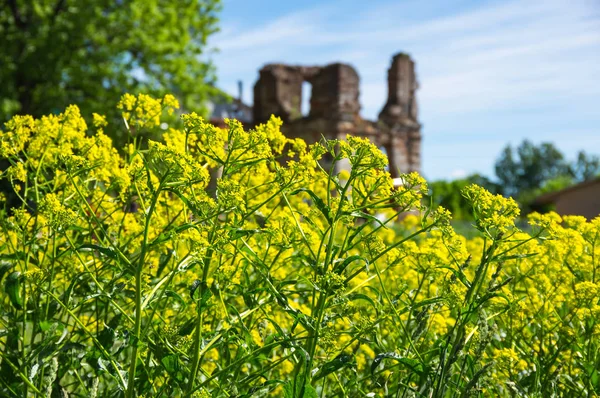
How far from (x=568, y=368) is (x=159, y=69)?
19576 mm

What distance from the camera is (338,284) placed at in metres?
1.77

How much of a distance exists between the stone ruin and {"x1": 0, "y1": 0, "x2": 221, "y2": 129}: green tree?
555 centimetres

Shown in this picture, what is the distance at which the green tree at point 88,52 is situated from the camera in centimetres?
2006

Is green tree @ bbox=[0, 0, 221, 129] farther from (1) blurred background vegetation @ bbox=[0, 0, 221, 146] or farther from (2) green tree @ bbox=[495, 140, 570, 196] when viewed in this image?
(2) green tree @ bbox=[495, 140, 570, 196]

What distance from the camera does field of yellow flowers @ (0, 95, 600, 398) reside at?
1789mm

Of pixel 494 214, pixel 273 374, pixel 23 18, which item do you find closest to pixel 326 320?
pixel 494 214

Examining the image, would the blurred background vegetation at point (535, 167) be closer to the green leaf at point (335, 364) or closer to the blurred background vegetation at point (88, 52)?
the blurred background vegetation at point (88, 52)

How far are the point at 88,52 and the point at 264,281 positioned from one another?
20.2 metres

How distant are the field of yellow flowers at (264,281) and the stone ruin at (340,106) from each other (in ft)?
70.2

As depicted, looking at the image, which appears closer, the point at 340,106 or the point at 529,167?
the point at 340,106

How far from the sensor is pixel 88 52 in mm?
20875

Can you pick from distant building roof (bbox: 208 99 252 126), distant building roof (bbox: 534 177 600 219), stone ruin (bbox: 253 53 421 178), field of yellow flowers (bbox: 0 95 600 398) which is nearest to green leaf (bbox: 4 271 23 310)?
field of yellow flowers (bbox: 0 95 600 398)

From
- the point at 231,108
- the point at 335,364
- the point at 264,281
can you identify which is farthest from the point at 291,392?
the point at 231,108

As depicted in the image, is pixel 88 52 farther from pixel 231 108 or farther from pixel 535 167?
pixel 535 167
